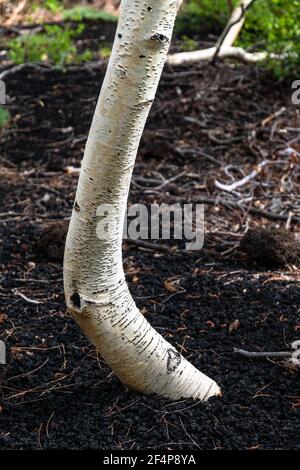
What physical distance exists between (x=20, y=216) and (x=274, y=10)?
3852 mm

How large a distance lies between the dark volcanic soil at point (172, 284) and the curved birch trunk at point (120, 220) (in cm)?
16

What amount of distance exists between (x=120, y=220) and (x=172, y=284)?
→ 4.93 ft

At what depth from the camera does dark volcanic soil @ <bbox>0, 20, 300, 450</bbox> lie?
300 cm

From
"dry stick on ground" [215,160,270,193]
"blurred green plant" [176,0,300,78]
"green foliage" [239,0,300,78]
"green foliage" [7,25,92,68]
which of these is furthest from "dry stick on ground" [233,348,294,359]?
"green foliage" [7,25,92,68]

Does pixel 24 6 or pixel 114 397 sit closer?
pixel 114 397

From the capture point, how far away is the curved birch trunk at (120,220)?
2395mm

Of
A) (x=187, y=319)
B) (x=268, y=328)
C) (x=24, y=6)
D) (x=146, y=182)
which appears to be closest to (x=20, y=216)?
(x=146, y=182)

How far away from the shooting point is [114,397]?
124 inches

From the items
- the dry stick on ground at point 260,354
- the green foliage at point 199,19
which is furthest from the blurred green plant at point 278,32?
the dry stick on ground at point 260,354

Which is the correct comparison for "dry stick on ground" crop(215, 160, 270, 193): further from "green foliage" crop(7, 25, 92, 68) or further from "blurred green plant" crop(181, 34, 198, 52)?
"green foliage" crop(7, 25, 92, 68)

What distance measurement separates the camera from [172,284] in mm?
Result: 4203

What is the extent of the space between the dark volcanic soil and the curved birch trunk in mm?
156

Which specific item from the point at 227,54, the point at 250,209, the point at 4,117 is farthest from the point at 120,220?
the point at 227,54
